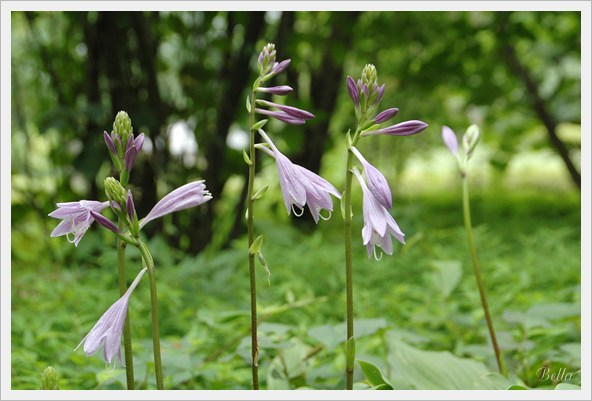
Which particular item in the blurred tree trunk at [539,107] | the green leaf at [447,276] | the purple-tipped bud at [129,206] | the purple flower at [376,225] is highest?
the blurred tree trunk at [539,107]

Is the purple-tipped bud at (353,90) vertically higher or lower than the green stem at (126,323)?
higher

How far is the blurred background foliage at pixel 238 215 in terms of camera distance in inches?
61.7

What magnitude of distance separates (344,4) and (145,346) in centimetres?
109

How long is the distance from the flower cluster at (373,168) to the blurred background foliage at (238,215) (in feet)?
1.38

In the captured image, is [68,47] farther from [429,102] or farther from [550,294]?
[429,102]

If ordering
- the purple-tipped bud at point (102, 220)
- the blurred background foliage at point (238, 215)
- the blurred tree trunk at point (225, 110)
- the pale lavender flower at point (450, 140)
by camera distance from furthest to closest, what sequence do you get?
the blurred tree trunk at point (225, 110) < the blurred background foliage at point (238, 215) < the pale lavender flower at point (450, 140) < the purple-tipped bud at point (102, 220)

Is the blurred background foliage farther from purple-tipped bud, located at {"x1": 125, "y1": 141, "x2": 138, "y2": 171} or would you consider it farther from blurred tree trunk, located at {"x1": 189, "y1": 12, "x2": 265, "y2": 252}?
purple-tipped bud, located at {"x1": 125, "y1": 141, "x2": 138, "y2": 171}

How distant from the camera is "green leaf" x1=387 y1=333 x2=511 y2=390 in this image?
1309mm

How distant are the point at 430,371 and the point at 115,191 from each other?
838 mm

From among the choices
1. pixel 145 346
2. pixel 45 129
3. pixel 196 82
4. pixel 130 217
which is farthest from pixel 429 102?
pixel 130 217

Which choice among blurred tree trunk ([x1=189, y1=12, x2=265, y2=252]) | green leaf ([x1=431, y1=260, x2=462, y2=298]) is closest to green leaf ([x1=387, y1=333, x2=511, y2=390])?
green leaf ([x1=431, y1=260, x2=462, y2=298])

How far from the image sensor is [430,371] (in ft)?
4.39

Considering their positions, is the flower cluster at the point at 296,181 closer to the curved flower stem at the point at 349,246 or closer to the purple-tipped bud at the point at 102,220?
the curved flower stem at the point at 349,246

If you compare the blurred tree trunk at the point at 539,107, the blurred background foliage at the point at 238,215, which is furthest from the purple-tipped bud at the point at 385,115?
the blurred tree trunk at the point at 539,107
